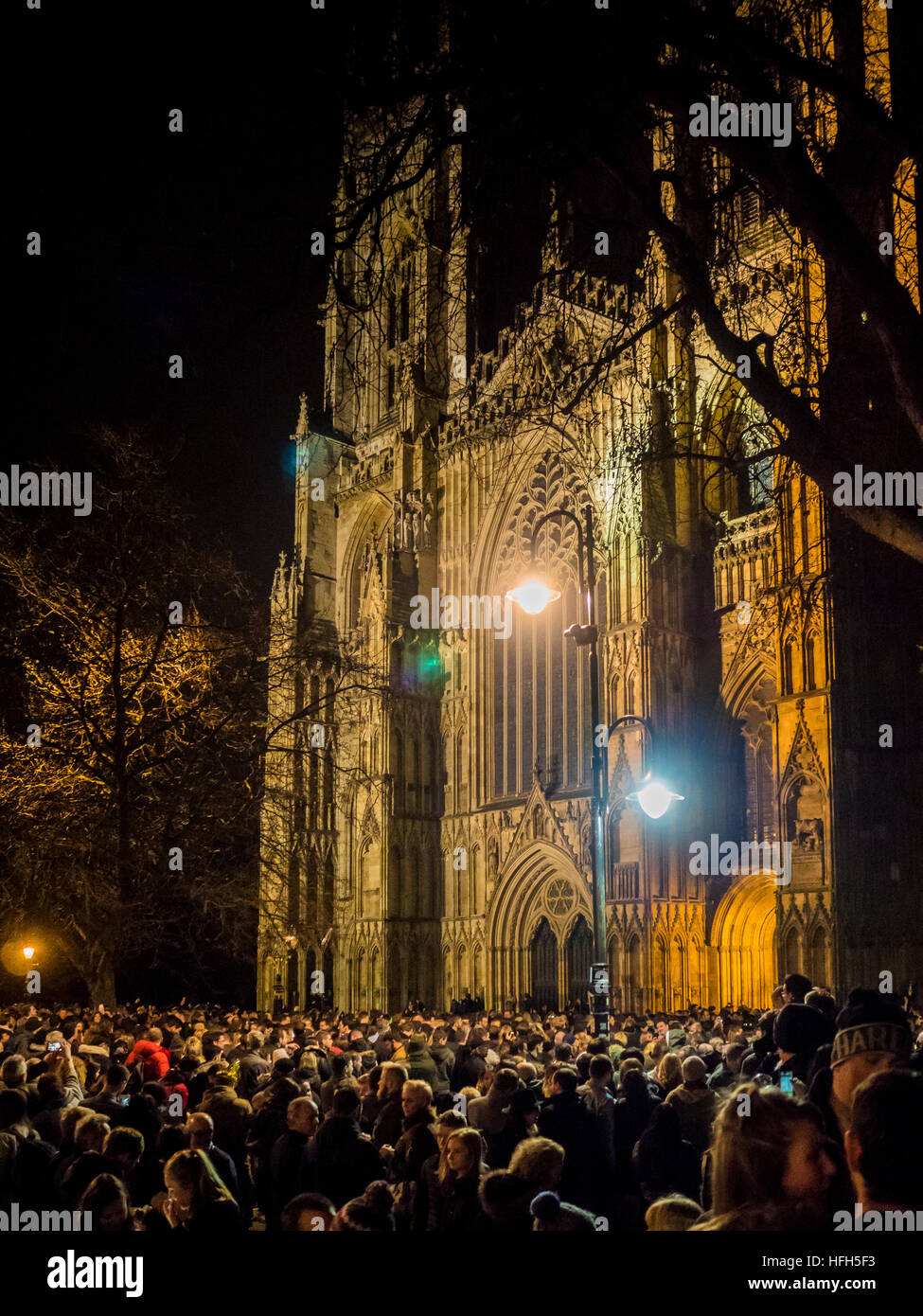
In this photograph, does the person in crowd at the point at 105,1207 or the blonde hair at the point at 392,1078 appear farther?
the blonde hair at the point at 392,1078

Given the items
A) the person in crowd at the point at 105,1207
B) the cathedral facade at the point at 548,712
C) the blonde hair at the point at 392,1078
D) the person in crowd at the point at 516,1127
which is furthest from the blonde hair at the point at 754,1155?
the cathedral facade at the point at 548,712

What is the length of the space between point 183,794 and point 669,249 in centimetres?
1079

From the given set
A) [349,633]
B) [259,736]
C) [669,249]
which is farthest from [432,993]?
[669,249]

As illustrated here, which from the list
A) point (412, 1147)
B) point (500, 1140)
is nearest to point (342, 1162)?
point (412, 1147)

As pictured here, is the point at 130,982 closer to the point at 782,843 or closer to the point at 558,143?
the point at 782,843

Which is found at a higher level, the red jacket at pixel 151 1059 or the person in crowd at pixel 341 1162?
the person in crowd at pixel 341 1162

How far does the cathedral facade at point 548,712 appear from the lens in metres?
22.9

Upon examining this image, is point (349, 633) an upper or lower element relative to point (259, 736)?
upper

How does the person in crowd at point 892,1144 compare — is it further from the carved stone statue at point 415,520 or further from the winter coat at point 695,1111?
the carved stone statue at point 415,520

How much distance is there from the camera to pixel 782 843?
23094 mm

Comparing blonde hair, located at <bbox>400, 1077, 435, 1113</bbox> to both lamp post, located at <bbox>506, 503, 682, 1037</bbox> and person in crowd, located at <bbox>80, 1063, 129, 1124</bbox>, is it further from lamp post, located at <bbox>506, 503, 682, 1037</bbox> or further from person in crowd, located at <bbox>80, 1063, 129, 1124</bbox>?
lamp post, located at <bbox>506, 503, 682, 1037</bbox>

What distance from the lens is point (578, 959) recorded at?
31.3 m

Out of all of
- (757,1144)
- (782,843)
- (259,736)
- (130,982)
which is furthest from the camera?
(130,982)

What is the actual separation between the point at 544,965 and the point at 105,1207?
91.9ft
